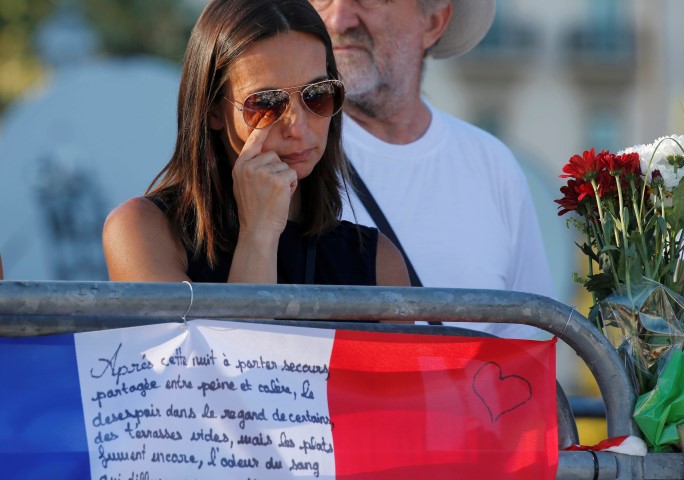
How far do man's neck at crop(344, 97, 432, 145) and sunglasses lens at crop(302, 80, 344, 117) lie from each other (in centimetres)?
142

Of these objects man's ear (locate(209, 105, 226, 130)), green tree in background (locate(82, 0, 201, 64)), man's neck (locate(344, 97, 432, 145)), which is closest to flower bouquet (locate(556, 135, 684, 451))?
man's ear (locate(209, 105, 226, 130))

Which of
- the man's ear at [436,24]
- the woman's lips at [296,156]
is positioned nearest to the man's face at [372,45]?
the man's ear at [436,24]

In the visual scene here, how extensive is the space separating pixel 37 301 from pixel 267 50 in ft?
3.03

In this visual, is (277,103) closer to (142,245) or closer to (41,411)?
(142,245)

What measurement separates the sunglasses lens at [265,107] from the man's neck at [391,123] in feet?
4.98

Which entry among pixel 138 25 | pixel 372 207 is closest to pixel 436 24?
pixel 372 207

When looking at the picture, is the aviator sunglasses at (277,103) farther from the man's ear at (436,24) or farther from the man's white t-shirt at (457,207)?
the man's ear at (436,24)

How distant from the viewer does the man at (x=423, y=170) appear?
13.1ft

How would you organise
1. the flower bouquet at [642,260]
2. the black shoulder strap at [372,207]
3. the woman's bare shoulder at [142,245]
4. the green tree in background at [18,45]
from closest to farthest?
1. the flower bouquet at [642,260]
2. the woman's bare shoulder at [142,245]
3. the black shoulder strap at [372,207]
4. the green tree in background at [18,45]

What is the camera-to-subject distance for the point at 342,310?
2232 mm

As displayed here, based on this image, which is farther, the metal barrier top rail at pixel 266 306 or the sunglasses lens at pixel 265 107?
the sunglasses lens at pixel 265 107

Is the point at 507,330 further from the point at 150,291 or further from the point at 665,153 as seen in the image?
the point at 150,291

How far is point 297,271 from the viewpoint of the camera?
286 centimetres

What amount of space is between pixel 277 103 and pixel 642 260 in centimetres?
85
